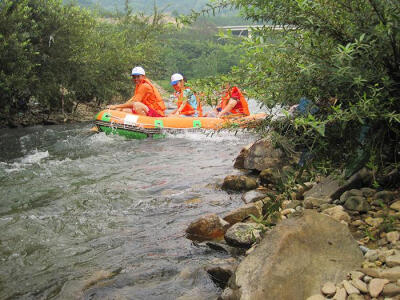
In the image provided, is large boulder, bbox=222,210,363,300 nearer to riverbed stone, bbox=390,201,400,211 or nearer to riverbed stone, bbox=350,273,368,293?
riverbed stone, bbox=350,273,368,293

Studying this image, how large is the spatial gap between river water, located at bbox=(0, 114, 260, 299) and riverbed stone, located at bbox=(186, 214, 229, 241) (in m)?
0.16

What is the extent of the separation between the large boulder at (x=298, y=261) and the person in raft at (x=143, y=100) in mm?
10244

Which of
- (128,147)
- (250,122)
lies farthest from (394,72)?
(128,147)

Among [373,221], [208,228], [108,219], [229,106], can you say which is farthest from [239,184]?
[229,106]

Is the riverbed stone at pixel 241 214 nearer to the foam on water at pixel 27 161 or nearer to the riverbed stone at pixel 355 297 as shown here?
the riverbed stone at pixel 355 297

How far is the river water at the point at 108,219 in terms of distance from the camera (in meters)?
3.79

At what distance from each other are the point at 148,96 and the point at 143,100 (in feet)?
0.67

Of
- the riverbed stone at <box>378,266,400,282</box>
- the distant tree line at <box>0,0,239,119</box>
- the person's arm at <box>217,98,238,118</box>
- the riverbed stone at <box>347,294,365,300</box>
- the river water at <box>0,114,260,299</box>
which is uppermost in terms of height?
the distant tree line at <box>0,0,239,119</box>

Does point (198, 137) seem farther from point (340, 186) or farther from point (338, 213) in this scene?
point (338, 213)

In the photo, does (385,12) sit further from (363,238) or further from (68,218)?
(68,218)

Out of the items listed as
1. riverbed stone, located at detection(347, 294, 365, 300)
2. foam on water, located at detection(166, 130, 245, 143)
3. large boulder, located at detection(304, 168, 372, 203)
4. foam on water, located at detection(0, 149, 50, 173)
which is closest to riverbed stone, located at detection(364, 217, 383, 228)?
large boulder, located at detection(304, 168, 372, 203)

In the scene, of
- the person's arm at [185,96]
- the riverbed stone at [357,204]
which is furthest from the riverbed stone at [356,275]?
the person's arm at [185,96]

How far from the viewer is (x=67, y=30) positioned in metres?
16.3

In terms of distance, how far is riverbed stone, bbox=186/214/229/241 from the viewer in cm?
472
